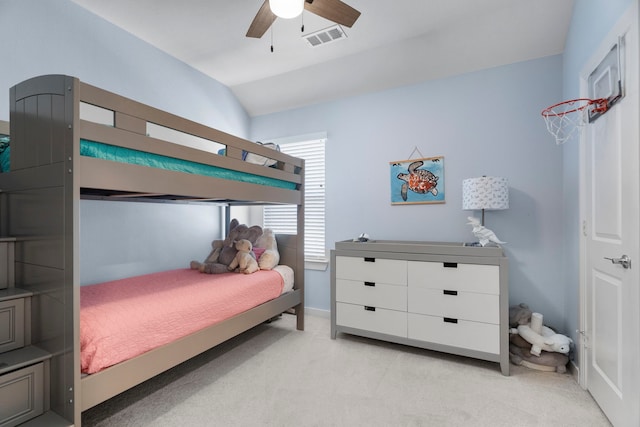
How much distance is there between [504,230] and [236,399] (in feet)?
8.25

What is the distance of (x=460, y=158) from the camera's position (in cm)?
287

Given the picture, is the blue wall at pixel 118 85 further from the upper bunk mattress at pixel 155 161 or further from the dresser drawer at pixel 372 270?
the dresser drawer at pixel 372 270

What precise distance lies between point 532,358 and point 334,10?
110 inches

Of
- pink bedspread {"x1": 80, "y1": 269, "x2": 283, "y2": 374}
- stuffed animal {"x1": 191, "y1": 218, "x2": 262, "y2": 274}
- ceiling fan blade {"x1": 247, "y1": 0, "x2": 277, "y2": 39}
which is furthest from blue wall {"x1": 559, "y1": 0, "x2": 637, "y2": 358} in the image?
stuffed animal {"x1": 191, "y1": 218, "x2": 262, "y2": 274}

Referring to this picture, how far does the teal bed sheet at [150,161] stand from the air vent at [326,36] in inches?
53.5

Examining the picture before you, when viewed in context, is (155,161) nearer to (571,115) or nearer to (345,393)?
(345,393)

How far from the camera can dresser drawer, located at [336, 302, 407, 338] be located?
258cm

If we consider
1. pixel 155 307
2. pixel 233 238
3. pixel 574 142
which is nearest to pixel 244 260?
pixel 233 238

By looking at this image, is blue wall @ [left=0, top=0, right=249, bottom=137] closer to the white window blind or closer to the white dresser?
the white window blind

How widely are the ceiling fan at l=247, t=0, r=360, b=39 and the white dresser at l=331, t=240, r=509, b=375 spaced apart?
1729mm

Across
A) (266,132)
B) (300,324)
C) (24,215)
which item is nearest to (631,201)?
(300,324)

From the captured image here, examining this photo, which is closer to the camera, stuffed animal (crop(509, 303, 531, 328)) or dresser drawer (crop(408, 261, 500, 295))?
dresser drawer (crop(408, 261, 500, 295))

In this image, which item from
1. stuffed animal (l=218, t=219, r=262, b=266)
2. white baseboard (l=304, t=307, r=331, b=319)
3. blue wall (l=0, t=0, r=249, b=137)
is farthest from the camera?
white baseboard (l=304, t=307, r=331, b=319)

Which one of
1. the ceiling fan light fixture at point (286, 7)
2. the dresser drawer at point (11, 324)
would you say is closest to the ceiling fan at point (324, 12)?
the ceiling fan light fixture at point (286, 7)
